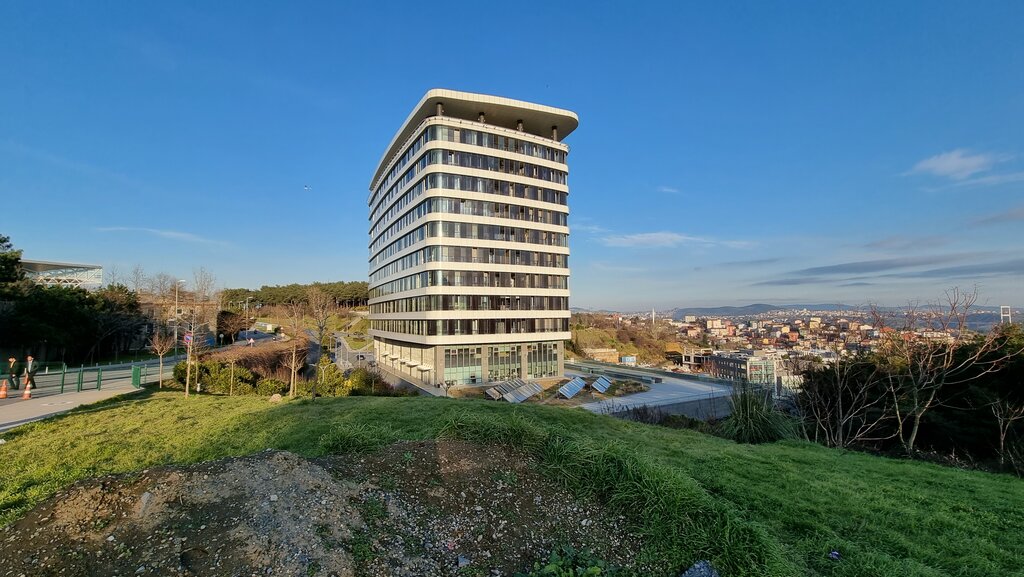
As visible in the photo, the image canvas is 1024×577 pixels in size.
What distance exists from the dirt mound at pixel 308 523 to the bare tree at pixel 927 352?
41.5ft

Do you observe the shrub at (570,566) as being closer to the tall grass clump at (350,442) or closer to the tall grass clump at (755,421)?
the tall grass clump at (350,442)

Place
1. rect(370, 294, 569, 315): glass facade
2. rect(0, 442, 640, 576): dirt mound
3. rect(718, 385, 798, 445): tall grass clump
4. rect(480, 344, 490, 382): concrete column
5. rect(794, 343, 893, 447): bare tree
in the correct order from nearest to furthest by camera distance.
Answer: rect(0, 442, 640, 576): dirt mound
rect(718, 385, 798, 445): tall grass clump
rect(794, 343, 893, 447): bare tree
rect(370, 294, 569, 315): glass facade
rect(480, 344, 490, 382): concrete column

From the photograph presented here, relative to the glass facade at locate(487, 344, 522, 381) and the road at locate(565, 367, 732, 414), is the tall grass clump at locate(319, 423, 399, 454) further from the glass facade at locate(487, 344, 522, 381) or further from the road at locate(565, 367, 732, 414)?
the glass facade at locate(487, 344, 522, 381)

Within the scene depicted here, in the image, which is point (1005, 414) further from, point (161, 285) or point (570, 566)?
point (161, 285)

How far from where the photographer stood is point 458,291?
32.7 m

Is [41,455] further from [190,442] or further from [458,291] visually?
[458,291]

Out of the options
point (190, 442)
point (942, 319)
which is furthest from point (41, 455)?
point (942, 319)

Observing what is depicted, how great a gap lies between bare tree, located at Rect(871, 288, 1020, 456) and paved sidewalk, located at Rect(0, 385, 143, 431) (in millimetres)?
23860

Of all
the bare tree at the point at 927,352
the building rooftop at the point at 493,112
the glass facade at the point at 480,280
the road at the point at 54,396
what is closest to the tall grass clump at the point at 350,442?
the road at the point at 54,396

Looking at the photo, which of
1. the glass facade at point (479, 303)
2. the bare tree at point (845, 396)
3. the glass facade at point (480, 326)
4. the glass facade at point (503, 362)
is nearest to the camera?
the bare tree at point (845, 396)

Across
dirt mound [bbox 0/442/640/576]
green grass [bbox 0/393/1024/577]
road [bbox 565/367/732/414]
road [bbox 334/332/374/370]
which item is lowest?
road [bbox 565/367/732/414]

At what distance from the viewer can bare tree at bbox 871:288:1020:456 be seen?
11836mm

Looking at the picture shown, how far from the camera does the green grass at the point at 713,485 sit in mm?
4047

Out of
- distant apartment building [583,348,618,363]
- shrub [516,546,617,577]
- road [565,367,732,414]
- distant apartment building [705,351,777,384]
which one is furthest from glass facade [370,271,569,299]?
shrub [516,546,617,577]
